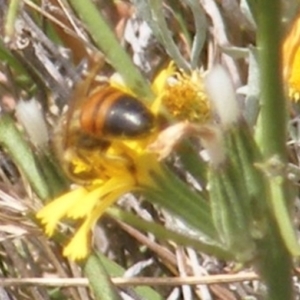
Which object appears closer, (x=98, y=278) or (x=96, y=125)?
(x=96, y=125)

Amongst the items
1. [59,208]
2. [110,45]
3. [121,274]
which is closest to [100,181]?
[59,208]

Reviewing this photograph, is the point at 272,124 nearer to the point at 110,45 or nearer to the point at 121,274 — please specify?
the point at 110,45

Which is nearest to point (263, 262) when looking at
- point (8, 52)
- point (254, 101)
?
point (254, 101)

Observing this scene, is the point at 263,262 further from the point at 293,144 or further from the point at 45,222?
the point at 293,144

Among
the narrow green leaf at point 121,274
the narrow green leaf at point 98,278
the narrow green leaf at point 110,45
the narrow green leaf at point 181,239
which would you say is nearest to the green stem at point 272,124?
the narrow green leaf at point 181,239

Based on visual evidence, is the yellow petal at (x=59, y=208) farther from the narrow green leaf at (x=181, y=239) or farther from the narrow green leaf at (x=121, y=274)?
the narrow green leaf at (x=121, y=274)
